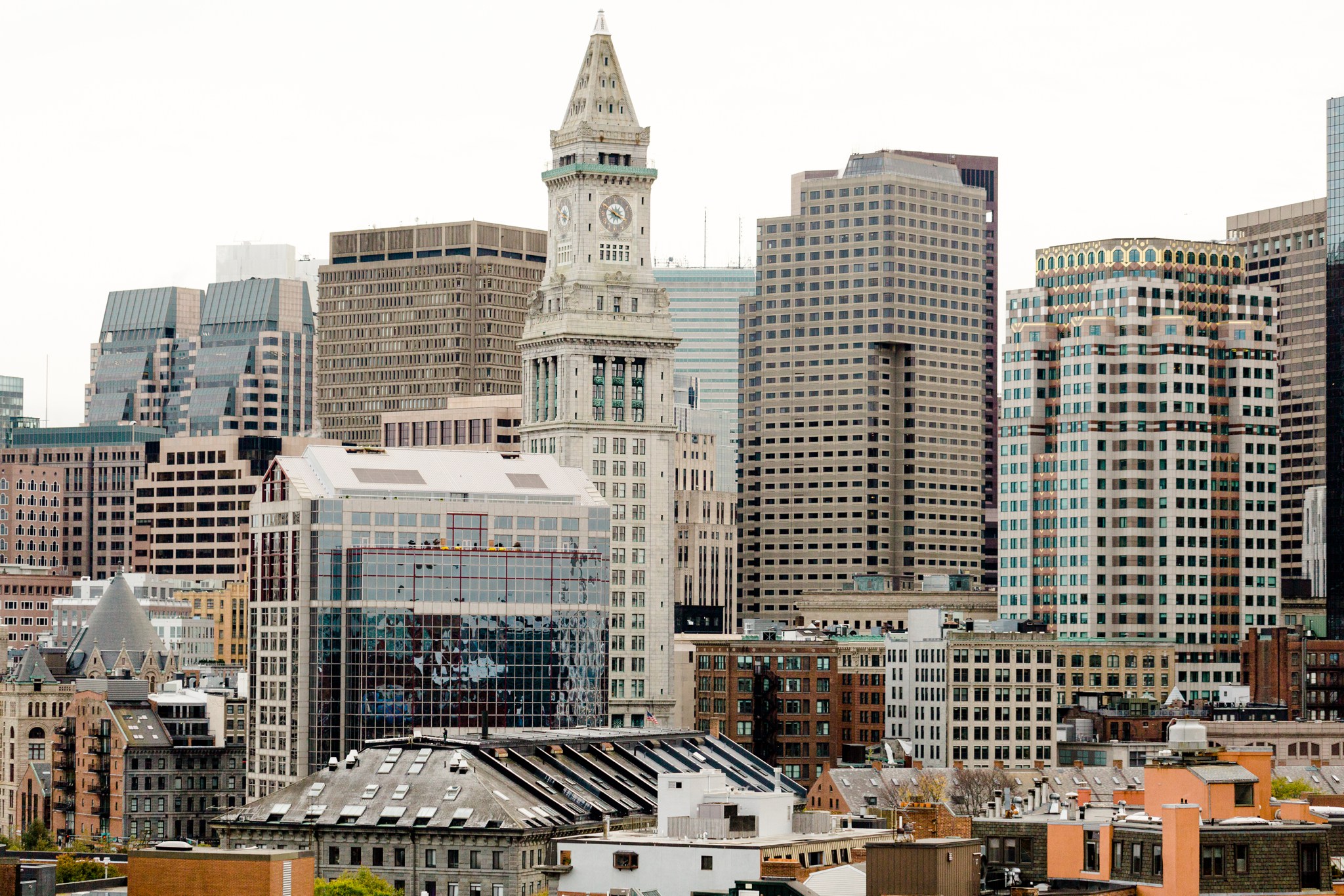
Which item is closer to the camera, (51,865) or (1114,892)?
(1114,892)

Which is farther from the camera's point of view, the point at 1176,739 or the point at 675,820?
the point at 675,820

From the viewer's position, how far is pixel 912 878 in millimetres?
148625

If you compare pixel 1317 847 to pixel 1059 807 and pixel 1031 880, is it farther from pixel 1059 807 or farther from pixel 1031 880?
pixel 1059 807

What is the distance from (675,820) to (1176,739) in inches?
2037

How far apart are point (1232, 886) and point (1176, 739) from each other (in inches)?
769

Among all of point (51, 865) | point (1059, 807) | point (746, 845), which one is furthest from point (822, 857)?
point (51, 865)

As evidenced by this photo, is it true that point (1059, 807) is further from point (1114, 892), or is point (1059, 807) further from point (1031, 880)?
point (1114, 892)

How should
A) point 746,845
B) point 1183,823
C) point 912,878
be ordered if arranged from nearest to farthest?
point 1183,823
point 912,878
point 746,845

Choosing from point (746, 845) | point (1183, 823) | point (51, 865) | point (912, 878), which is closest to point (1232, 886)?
point (1183, 823)

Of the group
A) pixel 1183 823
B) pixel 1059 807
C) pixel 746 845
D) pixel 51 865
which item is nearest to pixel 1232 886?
pixel 1183 823

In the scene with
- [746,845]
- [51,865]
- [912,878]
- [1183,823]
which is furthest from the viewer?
[746,845]

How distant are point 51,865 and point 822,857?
175 ft

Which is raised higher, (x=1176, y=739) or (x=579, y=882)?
(x=1176, y=739)

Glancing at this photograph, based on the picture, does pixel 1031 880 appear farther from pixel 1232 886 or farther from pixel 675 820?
pixel 675 820
